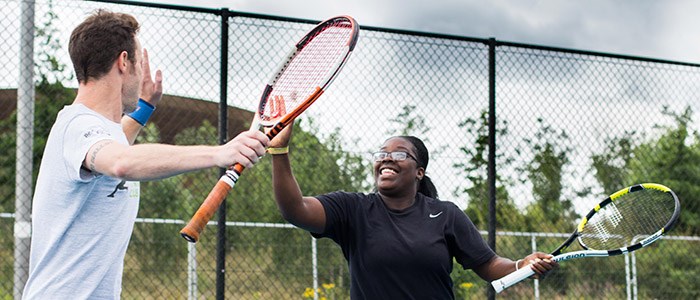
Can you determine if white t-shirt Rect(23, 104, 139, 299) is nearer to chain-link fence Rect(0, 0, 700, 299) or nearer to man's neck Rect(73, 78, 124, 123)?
man's neck Rect(73, 78, 124, 123)

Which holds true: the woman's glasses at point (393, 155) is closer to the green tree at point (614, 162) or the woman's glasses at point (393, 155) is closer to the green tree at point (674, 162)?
the green tree at point (614, 162)

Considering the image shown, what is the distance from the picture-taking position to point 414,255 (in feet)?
13.5

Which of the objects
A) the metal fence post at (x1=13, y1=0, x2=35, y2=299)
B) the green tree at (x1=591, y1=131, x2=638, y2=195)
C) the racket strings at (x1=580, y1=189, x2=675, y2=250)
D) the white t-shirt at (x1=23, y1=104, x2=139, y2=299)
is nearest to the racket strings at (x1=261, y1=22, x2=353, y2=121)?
the white t-shirt at (x1=23, y1=104, x2=139, y2=299)

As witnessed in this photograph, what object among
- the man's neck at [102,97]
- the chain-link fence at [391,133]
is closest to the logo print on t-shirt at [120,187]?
the man's neck at [102,97]

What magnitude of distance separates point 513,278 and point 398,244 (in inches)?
20.5

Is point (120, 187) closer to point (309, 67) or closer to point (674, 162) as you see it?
point (309, 67)

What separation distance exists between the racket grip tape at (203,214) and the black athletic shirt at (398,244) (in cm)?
133

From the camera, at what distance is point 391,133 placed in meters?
6.70

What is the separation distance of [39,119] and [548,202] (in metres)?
4.30

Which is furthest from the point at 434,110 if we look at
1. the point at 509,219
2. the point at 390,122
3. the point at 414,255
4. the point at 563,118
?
the point at 414,255

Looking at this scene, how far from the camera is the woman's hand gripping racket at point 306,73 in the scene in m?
3.37

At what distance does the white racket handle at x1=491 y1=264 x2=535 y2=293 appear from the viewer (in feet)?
13.4

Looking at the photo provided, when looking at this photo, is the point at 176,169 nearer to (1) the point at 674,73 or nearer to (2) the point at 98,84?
(2) the point at 98,84

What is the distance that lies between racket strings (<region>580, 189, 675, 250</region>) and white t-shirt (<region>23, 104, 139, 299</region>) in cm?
280
